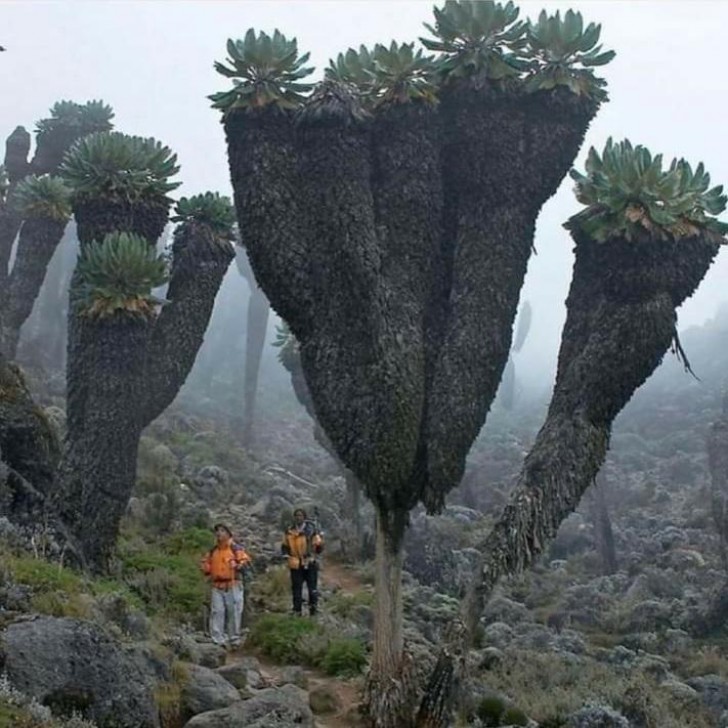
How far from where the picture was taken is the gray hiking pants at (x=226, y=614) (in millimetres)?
11852

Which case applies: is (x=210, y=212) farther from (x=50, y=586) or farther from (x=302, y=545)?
(x=50, y=586)

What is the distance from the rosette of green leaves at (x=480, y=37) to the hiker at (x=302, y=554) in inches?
266

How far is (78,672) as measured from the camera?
656 centimetres

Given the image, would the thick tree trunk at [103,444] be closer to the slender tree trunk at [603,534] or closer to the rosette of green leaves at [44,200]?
the rosette of green leaves at [44,200]

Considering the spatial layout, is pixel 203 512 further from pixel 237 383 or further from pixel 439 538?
pixel 237 383

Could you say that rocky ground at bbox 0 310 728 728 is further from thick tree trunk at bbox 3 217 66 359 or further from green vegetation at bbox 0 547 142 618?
thick tree trunk at bbox 3 217 66 359

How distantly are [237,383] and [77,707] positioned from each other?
49.5 metres

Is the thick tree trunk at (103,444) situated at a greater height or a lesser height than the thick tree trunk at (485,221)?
lesser

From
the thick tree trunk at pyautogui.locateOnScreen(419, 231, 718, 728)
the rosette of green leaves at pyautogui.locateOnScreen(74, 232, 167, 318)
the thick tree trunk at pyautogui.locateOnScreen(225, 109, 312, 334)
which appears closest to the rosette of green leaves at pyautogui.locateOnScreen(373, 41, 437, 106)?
the thick tree trunk at pyautogui.locateOnScreen(225, 109, 312, 334)

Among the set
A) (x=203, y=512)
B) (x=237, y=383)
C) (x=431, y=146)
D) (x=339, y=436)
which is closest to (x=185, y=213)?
(x=431, y=146)

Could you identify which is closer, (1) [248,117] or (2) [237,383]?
(1) [248,117]

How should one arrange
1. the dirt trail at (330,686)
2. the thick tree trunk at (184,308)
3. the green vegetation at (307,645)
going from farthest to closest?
the thick tree trunk at (184,308)
the green vegetation at (307,645)
the dirt trail at (330,686)

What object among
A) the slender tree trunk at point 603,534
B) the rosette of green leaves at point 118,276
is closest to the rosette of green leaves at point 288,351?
the slender tree trunk at point 603,534

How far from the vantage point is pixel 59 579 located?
9055mm
